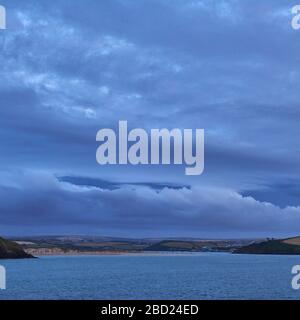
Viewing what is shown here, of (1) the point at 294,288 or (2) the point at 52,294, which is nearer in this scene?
(2) the point at 52,294
